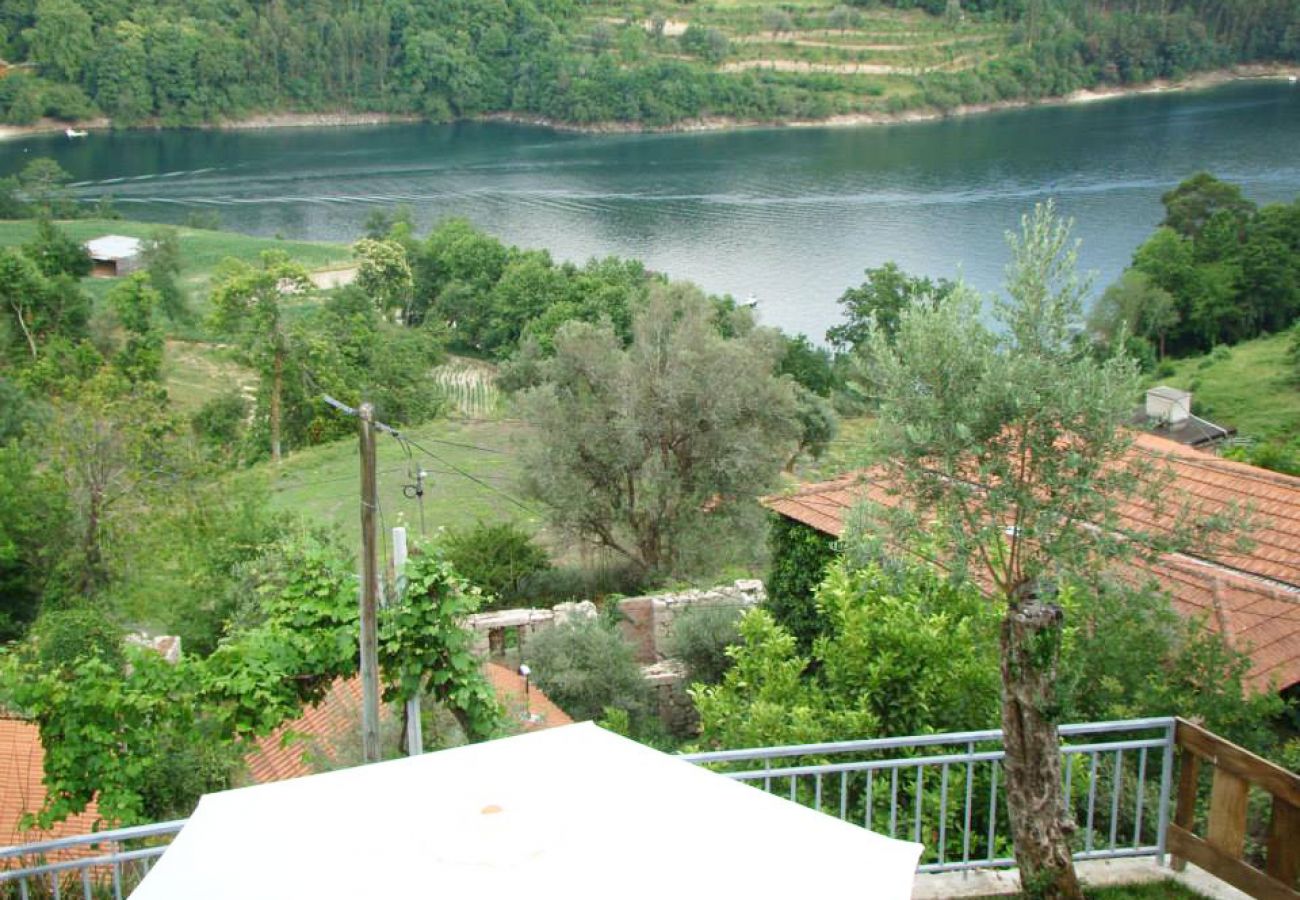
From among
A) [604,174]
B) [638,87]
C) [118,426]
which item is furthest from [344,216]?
[118,426]

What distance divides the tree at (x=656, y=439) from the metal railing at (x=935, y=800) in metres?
12.8

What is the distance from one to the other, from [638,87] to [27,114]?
42.3 m

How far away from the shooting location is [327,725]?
12.3m

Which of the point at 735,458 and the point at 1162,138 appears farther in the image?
the point at 1162,138

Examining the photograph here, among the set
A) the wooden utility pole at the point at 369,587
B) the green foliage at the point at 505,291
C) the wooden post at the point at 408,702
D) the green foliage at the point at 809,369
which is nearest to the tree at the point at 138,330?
the green foliage at the point at 505,291

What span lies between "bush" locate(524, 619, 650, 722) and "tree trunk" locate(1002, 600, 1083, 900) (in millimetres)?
8723

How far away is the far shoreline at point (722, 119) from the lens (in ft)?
289

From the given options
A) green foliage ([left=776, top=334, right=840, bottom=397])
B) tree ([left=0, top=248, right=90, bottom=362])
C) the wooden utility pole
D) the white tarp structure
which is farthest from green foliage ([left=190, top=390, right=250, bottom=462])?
the white tarp structure

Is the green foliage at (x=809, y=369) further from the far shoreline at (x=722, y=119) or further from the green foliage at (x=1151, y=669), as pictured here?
the far shoreline at (x=722, y=119)

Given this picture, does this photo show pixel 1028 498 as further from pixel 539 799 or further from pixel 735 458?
pixel 735 458

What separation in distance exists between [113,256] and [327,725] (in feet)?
142

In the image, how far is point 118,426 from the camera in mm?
21047

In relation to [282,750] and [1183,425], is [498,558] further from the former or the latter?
[1183,425]

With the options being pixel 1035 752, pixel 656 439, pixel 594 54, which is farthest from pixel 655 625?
pixel 594 54
